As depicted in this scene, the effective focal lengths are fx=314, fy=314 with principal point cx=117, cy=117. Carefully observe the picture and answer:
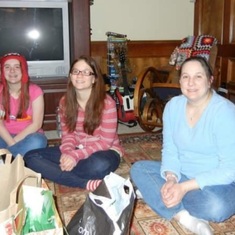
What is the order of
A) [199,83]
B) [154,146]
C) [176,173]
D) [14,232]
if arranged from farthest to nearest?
[154,146] → [176,173] → [199,83] → [14,232]

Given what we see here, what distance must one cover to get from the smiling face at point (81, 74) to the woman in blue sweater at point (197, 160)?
1.62 feet

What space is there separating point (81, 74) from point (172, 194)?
80 centimetres

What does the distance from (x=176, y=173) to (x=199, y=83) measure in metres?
0.42

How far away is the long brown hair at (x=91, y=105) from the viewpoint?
69.4 inches

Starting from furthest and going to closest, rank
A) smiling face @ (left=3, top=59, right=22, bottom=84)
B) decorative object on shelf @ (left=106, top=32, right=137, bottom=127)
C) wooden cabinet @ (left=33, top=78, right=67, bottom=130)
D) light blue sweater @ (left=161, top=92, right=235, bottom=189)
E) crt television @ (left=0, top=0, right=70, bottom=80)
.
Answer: decorative object on shelf @ (left=106, top=32, right=137, bottom=127), wooden cabinet @ (left=33, top=78, right=67, bottom=130), crt television @ (left=0, top=0, right=70, bottom=80), smiling face @ (left=3, top=59, right=22, bottom=84), light blue sweater @ (left=161, top=92, right=235, bottom=189)

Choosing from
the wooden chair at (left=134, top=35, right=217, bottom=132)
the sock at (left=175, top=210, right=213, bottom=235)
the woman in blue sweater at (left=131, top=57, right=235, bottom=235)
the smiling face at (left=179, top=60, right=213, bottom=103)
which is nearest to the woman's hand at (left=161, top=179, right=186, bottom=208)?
the woman in blue sweater at (left=131, top=57, right=235, bottom=235)

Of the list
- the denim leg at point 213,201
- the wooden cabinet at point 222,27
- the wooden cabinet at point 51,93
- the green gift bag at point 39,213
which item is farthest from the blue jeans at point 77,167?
the wooden cabinet at point 222,27

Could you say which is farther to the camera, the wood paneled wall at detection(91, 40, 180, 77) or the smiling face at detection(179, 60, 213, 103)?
the wood paneled wall at detection(91, 40, 180, 77)

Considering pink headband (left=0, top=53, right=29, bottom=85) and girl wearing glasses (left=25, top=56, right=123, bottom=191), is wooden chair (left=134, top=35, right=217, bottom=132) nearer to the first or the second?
girl wearing glasses (left=25, top=56, right=123, bottom=191)

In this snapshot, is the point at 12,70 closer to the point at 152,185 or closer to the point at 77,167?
the point at 77,167

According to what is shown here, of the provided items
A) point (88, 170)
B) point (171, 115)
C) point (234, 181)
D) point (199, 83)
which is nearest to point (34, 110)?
point (88, 170)

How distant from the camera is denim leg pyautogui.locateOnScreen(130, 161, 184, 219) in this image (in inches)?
55.5

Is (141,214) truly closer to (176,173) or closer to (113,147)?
(176,173)

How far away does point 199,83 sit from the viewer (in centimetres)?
130
